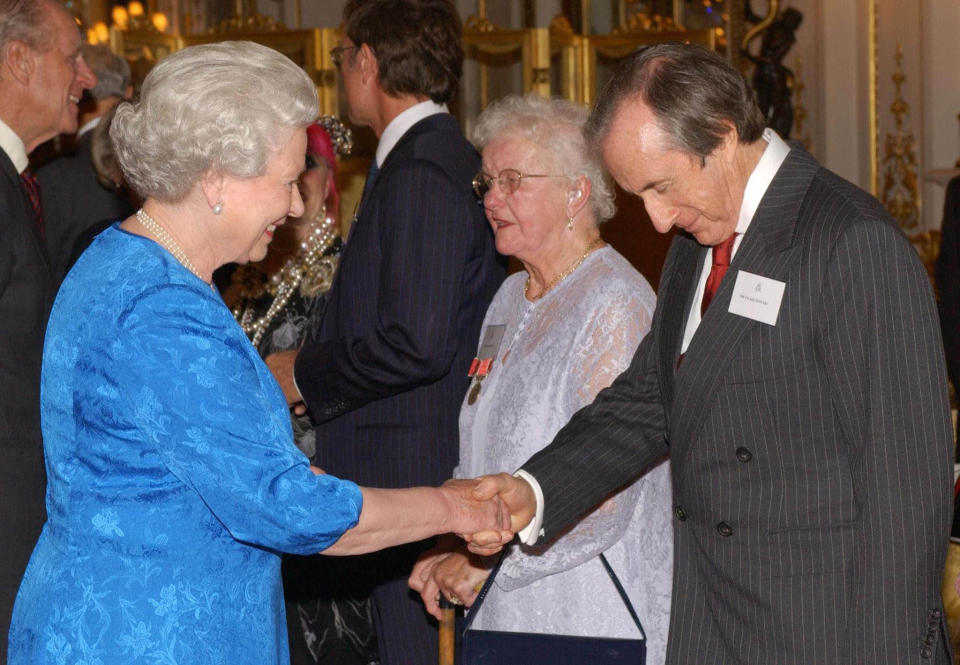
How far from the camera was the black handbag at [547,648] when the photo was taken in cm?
218

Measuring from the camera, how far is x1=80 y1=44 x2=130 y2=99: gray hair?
4977mm

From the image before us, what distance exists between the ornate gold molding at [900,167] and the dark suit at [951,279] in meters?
2.58

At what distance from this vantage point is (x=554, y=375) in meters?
2.67

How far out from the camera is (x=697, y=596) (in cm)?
213

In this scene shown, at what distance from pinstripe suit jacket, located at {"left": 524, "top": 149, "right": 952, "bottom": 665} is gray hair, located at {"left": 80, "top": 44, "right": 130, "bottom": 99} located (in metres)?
3.53

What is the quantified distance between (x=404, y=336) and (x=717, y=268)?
106 centimetres

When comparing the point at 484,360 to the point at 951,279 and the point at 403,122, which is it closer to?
the point at 403,122

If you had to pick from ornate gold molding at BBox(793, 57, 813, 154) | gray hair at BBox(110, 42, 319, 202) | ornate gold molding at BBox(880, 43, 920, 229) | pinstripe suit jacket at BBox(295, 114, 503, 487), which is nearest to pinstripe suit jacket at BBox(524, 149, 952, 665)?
gray hair at BBox(110, 42, 319, 202)

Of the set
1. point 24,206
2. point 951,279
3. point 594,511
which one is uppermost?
point 24,206

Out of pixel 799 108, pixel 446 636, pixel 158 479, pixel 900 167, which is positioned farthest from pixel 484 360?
pixel 799 108

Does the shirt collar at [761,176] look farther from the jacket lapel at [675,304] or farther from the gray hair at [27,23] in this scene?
the gray hair at [27,23]

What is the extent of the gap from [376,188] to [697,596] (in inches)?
59.3

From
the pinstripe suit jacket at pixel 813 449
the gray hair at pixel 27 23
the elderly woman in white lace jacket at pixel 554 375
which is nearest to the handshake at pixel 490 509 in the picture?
the elderly woman in white lace jacket at pixel 554 375

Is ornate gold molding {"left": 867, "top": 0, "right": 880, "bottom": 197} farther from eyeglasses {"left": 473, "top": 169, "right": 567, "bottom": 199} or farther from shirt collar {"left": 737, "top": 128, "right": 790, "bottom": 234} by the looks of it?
shirt collar {"left": 737, "top": 128, "right": 790, "bottom": 234}
